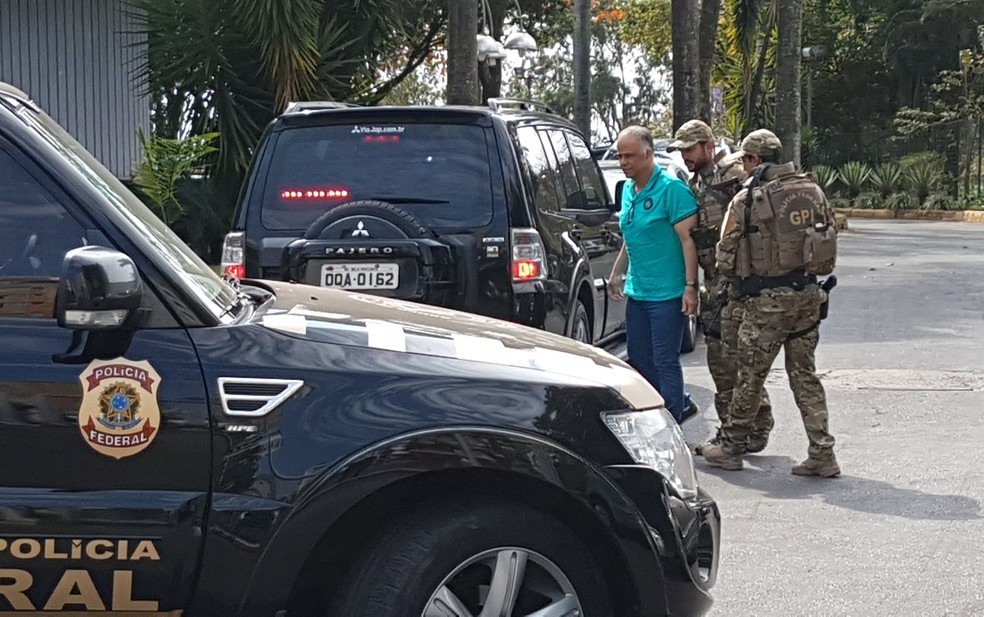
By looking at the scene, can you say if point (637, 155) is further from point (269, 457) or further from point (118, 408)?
point (118, 408)

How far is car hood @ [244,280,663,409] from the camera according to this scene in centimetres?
365

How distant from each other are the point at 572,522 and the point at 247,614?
88 centimetres

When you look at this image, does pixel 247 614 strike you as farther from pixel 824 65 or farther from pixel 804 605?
pixel 824 65

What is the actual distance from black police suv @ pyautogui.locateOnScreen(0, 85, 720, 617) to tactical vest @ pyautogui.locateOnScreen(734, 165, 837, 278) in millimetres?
3422

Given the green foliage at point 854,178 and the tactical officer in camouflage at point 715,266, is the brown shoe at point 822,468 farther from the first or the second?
the green foliage at point 854,178

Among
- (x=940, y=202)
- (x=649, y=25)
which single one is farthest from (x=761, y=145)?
(x=649, y=25)

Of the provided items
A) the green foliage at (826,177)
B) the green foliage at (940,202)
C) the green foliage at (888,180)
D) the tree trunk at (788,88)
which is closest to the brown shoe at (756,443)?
the tree trunk at (788,88)

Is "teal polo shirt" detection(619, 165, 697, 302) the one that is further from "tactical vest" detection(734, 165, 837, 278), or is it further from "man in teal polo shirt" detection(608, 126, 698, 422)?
"tactical vest" detection(734, 165, 837, 278)

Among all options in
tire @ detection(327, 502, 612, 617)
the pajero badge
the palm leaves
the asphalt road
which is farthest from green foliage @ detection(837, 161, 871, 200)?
the pajero badge

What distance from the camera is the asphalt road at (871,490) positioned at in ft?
17.5

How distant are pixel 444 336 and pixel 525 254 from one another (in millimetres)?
3474

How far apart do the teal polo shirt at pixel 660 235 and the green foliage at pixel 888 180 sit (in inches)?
1156

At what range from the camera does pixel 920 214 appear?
3359 centimetres

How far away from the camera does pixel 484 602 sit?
3.58 m
